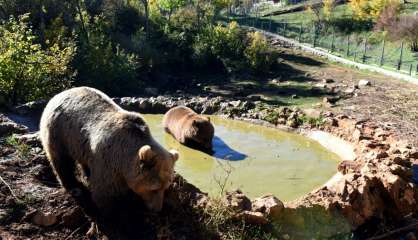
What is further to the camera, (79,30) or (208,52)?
(208,52)

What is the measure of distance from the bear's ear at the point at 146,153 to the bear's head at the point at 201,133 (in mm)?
7821

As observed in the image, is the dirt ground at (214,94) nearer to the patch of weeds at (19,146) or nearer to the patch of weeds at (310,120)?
the patch of weeds at (19,146)

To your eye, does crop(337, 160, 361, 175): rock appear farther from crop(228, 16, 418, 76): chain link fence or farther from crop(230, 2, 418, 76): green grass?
crop(230, 2, 418, 76): green grass

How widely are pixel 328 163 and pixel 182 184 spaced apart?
6542 millimetres

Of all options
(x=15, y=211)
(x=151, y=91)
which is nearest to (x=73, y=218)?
(x=15, y=211)

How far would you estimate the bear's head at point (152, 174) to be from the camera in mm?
7254

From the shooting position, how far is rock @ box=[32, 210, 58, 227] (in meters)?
7.50

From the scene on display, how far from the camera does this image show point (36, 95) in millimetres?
18875

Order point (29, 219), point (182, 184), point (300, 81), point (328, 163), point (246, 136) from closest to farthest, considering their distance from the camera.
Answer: point (29, 219) < point (182, 184) < point (328, 163) < point (246, 136) < point (300, 81)

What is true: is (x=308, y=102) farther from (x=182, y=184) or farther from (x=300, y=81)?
(x=182, y=184)

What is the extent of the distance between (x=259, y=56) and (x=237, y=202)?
27179mm

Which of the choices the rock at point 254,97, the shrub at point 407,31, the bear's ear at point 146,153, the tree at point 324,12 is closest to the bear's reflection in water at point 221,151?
the bear's ear at point 146,153

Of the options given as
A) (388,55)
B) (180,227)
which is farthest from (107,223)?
(388,55)

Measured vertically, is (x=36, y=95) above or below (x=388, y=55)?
above
